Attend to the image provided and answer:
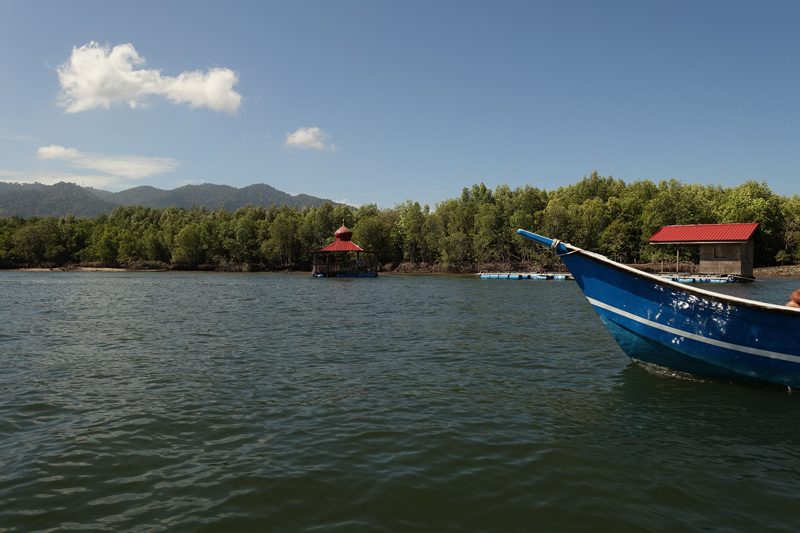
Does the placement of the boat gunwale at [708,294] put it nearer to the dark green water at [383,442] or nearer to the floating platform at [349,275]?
the dark green water at [383,442]

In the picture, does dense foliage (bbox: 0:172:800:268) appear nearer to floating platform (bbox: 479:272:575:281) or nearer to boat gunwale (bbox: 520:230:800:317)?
floating platform (bbox: 479:272:575:281)

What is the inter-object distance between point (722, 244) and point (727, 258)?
1525 mm

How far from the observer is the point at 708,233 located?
161ft

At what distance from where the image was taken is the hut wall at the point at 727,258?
48.0 metres

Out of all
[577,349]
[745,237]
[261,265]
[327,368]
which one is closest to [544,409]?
[327,368]

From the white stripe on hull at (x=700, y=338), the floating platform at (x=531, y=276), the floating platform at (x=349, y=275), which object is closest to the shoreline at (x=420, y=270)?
the floating platform at (x=531, y=276)

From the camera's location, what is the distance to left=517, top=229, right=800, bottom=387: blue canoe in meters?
8.55

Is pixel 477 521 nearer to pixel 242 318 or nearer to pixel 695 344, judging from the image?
pixel 695 344

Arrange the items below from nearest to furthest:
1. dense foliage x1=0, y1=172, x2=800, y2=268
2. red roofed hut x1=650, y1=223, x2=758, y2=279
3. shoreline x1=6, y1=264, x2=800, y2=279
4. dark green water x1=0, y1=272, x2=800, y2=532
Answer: dark green water x1=0, y1=272, x2=800, y2=532
red roofed hut x1=650, y1=223, x2=758, y2=279
shoreline x1=6, y1=264, x2=800, y2=279
dense foliage x1=0, y1=172, x2=800, y2=268

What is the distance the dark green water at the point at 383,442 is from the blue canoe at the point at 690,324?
20.9 inches

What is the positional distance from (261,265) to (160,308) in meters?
78.5

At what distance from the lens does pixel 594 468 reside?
234 inches

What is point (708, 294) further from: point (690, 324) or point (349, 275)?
point (349, 275)

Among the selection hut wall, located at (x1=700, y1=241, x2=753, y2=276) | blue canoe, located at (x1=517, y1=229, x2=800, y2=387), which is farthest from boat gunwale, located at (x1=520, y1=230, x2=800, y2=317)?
hut wall, located at (x1=700, y1=241, x2=753, y2=276)
